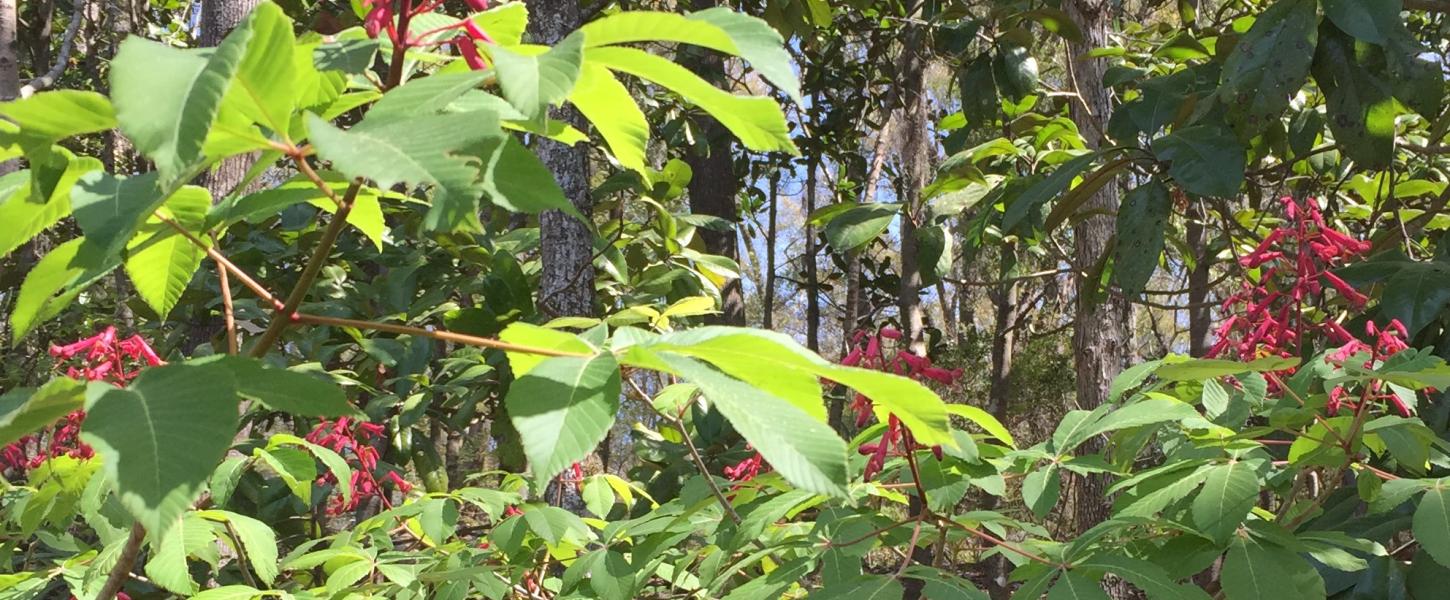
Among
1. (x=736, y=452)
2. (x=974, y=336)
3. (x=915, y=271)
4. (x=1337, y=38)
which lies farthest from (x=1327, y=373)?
(x=974, y=336)

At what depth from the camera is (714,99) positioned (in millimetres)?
510

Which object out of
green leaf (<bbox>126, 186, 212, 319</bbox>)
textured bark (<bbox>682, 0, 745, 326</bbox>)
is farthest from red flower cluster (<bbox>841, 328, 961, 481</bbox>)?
textured bark (<bbox>682, 0, 745, 326</bbox>)

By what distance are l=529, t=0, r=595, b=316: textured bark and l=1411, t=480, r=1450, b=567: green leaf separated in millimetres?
1608

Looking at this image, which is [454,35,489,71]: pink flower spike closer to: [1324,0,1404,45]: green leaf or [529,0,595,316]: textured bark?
[1324,0,1404,45]: green leaf

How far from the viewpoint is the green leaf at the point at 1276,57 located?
1478 millimetres

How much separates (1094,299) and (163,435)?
2069 mm

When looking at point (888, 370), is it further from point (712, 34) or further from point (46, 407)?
point (46, 407)

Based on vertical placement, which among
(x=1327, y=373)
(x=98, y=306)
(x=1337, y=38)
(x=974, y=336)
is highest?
(x=1337, y=38)

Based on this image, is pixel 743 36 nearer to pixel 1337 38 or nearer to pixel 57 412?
pixel 57 412

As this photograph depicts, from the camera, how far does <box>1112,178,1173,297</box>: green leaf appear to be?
168 centimetres

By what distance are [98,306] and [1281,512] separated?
4.48 m

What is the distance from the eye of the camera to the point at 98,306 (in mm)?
4352

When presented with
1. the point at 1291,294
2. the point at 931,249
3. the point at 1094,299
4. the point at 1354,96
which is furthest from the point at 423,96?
the point at 931,249

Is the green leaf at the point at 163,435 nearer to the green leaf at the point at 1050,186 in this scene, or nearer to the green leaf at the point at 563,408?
the green leaf at the point at 563,408
